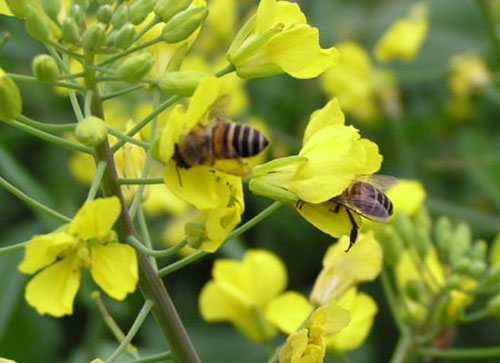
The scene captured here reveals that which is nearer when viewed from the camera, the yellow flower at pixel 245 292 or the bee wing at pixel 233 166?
the bee wing at pixel 233 166

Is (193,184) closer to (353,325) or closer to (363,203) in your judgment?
(363,203)

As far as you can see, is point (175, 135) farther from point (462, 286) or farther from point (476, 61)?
point (476, 61)

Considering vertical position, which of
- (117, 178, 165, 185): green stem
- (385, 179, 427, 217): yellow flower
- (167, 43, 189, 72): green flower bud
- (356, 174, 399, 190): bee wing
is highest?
(167, 43, 189, 72): green flower bud

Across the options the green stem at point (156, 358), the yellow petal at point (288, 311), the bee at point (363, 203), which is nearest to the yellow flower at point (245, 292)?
the yellow petal at point (288, 311)

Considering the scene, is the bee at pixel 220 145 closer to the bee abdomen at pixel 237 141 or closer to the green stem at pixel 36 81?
the bee abdomen at pixel 237 141

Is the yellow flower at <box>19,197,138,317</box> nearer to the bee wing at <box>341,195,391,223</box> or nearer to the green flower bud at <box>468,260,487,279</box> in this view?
the bee wing at <box>341,195,391,223</box>

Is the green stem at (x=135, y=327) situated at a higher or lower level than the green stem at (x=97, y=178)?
lower

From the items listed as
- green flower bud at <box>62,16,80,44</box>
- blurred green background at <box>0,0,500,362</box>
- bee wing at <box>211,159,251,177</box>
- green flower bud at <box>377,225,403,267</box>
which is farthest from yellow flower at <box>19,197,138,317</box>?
blurred green background at <box>0,0,500,362</box>
